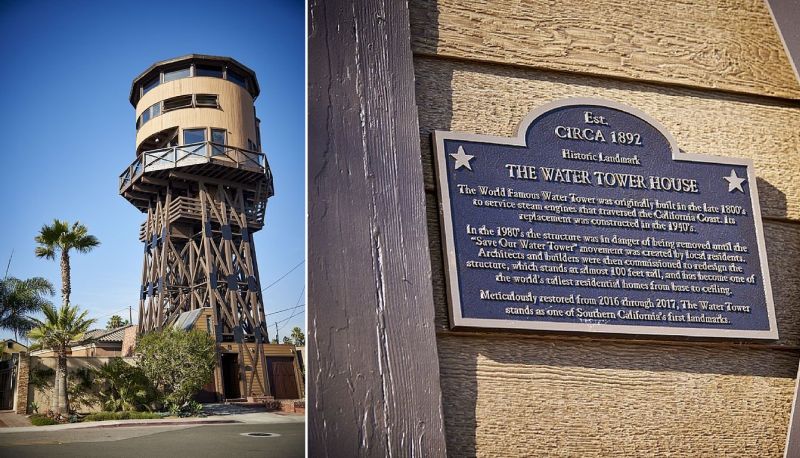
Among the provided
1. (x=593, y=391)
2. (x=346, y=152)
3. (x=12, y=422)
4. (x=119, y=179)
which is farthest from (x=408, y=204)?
(x=119, y=179)

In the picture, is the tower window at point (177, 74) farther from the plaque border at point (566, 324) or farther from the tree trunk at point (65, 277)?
the plaque border at point (566, 324)

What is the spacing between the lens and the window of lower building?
2886cm

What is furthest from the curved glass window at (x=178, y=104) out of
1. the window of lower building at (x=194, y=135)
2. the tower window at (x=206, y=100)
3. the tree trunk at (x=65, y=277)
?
the tree trunk at (x=65, y=277)

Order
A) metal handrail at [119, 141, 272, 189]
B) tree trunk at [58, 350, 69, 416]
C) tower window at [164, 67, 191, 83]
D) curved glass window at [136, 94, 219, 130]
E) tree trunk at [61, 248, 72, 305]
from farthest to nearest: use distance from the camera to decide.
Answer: tower window at [164, 67, 191, 83]
curved glass window at [136, 94, 219, 130]
metal handrail at [119, 141, 272, 189]
tree trunk at [61, 248, 72, 305]
tree trunk at [58, 350, 69, 416]

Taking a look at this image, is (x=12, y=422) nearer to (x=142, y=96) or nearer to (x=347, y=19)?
(x=142, y=96)

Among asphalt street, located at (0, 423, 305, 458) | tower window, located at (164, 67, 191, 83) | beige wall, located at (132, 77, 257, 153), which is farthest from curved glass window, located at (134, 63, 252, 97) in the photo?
asphalt street, located at (0, 423, 305, 458)

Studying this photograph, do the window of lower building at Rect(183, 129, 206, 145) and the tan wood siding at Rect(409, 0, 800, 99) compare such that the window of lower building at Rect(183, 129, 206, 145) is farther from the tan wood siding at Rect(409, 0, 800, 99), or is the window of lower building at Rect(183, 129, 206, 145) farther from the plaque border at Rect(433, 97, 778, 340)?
the plaque border at Rect(433, 97, 778, 340)

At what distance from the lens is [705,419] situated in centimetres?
225

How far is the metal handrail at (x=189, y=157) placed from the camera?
2784 centimetres

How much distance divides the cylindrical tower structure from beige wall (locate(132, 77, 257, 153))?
0.05m

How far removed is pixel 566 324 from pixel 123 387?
65.7 ft

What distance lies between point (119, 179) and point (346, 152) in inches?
1208

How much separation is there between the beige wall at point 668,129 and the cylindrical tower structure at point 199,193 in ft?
83.9

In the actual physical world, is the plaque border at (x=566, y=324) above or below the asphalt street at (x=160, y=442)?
above
